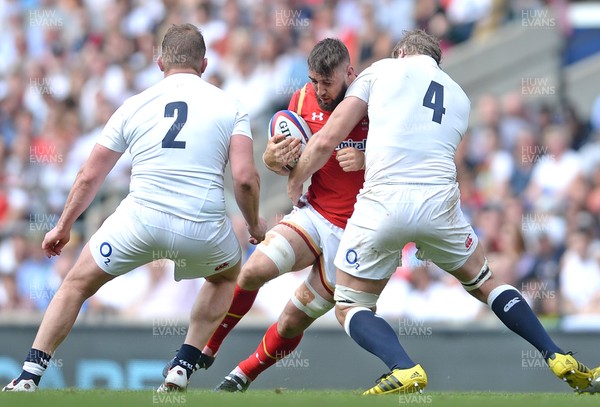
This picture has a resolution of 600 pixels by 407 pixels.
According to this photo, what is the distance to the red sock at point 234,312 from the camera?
8547 mm

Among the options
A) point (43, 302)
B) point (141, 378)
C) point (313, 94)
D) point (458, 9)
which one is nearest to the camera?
point (313, 94)

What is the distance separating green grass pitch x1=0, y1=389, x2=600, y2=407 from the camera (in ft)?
21.0

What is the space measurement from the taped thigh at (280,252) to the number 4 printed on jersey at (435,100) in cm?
151

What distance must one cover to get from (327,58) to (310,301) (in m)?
1.77

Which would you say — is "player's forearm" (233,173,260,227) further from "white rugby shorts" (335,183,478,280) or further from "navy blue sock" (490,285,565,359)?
"navy blue sock" (490,285,565,359)

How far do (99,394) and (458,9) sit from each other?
33.4ft

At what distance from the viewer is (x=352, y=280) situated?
24.8 feet

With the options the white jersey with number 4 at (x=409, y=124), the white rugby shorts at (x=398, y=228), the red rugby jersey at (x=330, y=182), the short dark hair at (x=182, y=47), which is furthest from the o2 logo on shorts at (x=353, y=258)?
the short dark hair at (x=182, y=47)

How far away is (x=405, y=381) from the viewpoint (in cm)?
699

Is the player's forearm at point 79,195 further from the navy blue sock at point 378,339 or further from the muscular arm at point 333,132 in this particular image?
the navy blue sock at point 378,339

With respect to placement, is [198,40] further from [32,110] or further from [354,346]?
[32,110]

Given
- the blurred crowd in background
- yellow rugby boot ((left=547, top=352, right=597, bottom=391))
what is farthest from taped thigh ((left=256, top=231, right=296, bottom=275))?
the blurred crowd in background

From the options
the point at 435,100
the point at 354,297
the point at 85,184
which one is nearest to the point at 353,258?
the point at 354,297

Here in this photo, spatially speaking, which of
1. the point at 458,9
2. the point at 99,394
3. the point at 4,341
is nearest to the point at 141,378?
the point at 4,341
